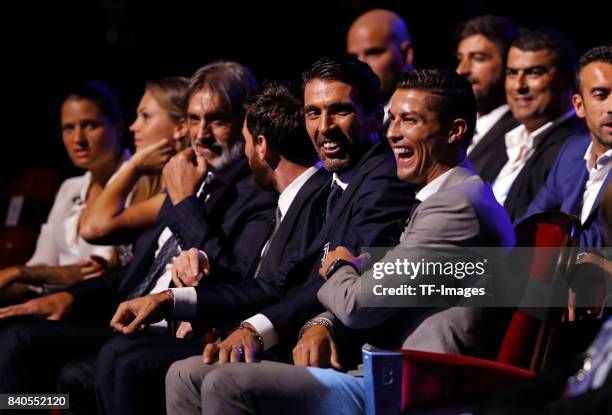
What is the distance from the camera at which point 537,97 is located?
4.27m

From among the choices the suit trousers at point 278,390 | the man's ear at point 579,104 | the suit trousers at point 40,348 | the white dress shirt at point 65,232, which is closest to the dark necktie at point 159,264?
the suit trousers at point 40,348

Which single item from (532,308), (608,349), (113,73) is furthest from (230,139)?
(608,349)

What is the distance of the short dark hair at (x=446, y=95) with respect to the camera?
9.74ft

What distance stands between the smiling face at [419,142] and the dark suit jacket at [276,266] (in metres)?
0.38

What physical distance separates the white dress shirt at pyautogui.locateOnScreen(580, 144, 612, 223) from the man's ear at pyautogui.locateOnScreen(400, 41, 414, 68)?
1318 millimetres

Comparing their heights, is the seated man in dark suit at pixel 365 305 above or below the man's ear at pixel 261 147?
below

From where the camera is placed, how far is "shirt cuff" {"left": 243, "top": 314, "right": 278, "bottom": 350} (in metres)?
2.94

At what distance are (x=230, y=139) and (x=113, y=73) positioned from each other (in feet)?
6.51

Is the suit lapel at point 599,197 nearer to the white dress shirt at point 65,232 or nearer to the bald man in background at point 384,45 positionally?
the bald man in background at point 384,45

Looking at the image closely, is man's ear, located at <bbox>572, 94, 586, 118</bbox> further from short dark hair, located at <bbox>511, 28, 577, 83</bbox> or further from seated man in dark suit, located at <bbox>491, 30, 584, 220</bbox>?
short dark hair, located at <bbox>511, 28, 577, 83</bbox>

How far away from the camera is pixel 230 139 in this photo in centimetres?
390

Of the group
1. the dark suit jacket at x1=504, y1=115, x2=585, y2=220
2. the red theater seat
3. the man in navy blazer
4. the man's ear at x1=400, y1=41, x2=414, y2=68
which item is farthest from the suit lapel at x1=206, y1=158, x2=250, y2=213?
the red theater seat

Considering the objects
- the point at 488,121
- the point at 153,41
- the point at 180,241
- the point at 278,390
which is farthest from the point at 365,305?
the point at 153,41

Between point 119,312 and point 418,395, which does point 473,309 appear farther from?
point 119,312
